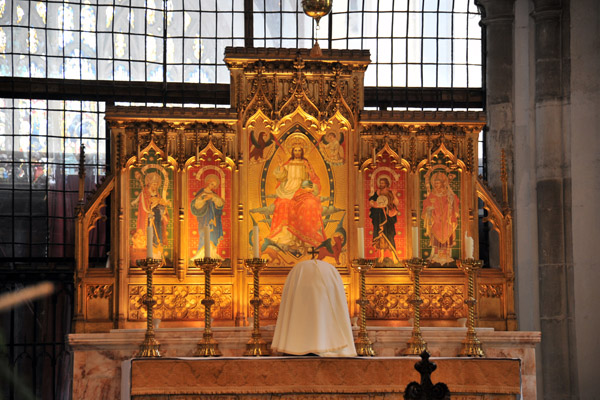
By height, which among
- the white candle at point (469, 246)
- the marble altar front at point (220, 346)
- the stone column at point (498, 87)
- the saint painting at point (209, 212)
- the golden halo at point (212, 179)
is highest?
the stone column at point (498, 87)

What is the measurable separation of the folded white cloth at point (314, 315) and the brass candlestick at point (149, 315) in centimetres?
130

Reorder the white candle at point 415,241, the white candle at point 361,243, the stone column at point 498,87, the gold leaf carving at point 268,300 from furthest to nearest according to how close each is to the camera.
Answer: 1. the stone column at point 498,87
2. the gold leaf carving at point 268,300
3. the white candle at point 415,241
4. the white candle at point 361,243

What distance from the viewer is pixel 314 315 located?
10.9 m

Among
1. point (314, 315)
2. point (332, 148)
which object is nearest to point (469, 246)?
point (314, 315)

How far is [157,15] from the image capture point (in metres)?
16.9

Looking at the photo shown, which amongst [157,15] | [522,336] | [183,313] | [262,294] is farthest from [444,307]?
[157,15]

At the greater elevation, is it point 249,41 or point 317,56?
point 249,41

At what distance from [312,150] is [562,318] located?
16.2ft

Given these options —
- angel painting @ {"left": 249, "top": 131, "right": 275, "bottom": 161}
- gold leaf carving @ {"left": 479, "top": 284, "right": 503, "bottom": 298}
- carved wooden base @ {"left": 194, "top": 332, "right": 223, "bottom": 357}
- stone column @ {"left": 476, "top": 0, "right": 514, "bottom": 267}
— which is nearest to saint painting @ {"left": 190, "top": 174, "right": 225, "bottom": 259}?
angel painting @ {"left": 249, "top": 131, "right": 275, "bottom": 161}

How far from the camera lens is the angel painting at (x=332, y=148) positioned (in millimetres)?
12469

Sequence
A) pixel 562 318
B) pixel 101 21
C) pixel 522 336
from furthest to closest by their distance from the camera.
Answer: pixel 101 21 → pixel 562 318 → pixel 522 336

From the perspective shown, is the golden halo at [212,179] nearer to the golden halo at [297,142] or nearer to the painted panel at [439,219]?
the golden halo at [297,142]

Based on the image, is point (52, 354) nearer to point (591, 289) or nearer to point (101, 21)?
point (101, 21)

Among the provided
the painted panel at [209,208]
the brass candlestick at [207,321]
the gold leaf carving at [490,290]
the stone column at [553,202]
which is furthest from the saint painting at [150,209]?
the stone column at [553,202]
